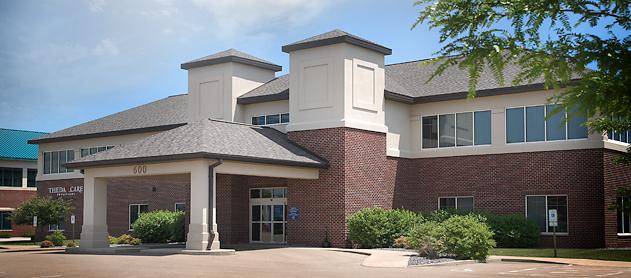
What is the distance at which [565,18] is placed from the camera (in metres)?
6.18

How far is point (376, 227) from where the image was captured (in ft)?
104

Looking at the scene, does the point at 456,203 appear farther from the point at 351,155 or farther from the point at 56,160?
the point at 56,160

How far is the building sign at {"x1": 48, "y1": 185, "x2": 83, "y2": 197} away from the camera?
4791 cm

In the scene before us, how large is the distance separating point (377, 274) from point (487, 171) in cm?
1592

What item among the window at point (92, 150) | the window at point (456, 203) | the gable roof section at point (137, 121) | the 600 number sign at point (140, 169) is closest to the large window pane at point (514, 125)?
the window at point (456, 203)

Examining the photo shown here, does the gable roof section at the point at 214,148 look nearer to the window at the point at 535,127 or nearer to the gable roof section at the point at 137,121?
the window at the point at 535,127

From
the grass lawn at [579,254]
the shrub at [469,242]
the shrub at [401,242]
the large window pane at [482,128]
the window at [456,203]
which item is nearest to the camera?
the shrub at [469,242]

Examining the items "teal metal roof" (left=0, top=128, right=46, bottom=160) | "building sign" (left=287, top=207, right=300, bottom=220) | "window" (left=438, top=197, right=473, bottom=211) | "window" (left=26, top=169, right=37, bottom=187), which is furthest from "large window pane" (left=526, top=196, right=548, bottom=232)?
"window" (left=26, top=169, right=37, bottom=187)

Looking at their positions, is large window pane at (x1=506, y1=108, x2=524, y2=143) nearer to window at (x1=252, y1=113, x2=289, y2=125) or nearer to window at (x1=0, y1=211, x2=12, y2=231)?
window at (x1=252, y1=113, x2=289, y2=125)

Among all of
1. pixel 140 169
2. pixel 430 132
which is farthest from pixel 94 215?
pixel 430 132

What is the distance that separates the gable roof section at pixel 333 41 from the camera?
33.3 metres

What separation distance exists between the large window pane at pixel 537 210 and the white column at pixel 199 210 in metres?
13.7

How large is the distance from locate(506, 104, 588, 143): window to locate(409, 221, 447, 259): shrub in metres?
9.02

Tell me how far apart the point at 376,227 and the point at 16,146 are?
40.5 meters
